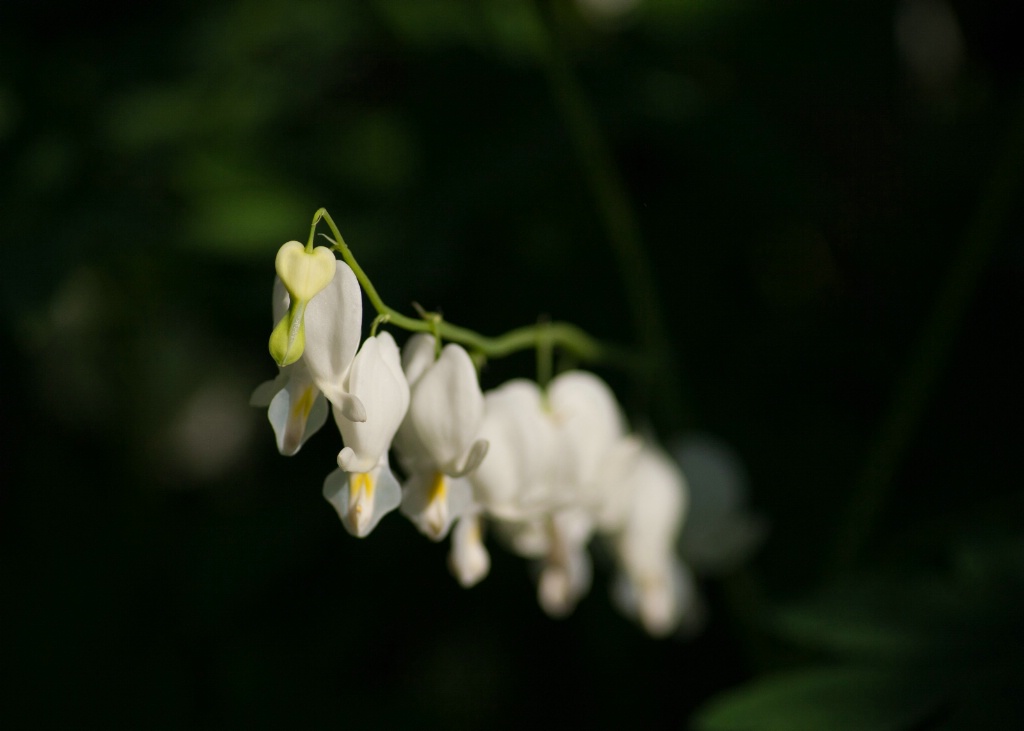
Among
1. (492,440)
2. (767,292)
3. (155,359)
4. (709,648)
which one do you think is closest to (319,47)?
(155,359)

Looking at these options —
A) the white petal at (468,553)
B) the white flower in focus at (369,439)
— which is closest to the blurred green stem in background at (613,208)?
the white petal at (468,553)

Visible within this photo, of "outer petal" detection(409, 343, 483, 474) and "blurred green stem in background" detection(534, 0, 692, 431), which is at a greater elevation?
"blurred green stem in background" detection(534, 0, 692, 431)

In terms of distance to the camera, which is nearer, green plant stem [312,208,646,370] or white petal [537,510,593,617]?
green plant stem [312,208,646,370]

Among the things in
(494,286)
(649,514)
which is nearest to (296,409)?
(649,514)

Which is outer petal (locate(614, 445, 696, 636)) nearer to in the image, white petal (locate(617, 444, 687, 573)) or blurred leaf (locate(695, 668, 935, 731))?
white petal (locate(617, 444, 687, 573))

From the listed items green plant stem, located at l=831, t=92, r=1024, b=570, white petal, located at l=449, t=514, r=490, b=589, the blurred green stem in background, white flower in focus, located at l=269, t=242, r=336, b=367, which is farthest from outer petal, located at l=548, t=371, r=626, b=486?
green plant stem, located at l=831, t=92, r=1024, b=570

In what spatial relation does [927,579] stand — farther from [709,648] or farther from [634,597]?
[709,648]

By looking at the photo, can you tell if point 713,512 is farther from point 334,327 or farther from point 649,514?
point 334,327
